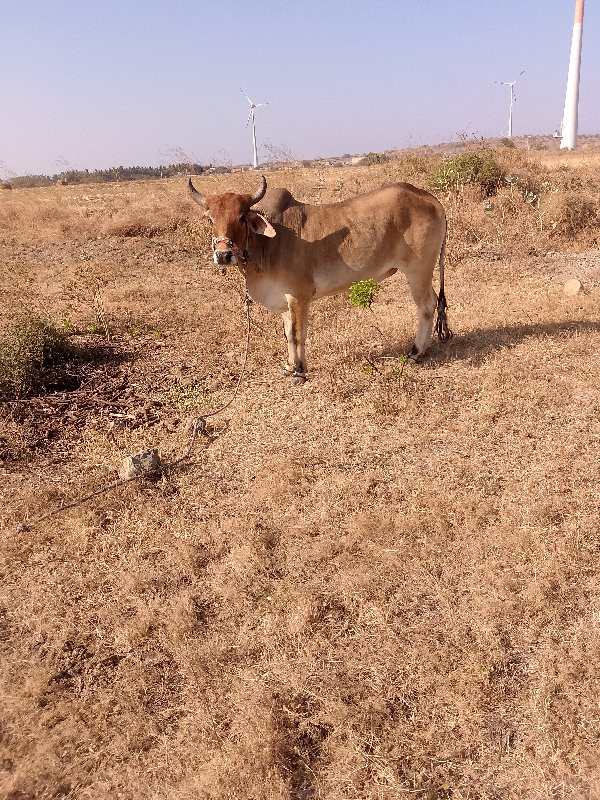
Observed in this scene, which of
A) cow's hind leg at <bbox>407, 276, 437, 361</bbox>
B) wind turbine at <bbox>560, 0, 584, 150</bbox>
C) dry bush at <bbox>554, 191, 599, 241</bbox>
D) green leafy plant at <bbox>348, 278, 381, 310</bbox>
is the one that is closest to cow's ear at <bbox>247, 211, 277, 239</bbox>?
green leafy plant at <bbox>348, 278, 381, 310</bbox>

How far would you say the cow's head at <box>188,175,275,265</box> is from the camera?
15.9 ft

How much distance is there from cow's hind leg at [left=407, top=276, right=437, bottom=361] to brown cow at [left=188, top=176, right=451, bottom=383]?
1cm

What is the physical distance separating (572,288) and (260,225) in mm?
4801

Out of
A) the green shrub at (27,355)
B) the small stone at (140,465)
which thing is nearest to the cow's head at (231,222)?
the small stone at (140,465)

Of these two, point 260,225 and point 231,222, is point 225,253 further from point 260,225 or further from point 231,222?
point 260,225

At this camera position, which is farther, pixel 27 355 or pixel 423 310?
pixel 423 310

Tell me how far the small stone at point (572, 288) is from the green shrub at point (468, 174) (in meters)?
4.83

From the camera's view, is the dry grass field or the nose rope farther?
the nose rope

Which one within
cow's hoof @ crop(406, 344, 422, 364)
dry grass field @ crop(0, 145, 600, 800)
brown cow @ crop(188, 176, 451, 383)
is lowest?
dry grass field @ crop(0, 145, 600, 800)

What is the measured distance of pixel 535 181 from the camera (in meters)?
12.6

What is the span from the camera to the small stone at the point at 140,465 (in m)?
4.45

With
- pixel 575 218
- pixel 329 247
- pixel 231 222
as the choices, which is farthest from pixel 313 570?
pixel 575 218

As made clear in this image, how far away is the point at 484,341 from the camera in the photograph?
261 inches

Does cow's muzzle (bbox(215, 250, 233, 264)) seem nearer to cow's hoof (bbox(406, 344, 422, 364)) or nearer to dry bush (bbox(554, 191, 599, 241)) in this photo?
cow's hoof (bbox(406, 344, 422, 364))
